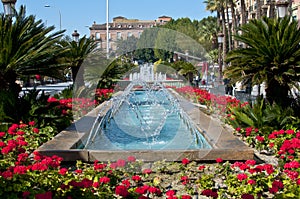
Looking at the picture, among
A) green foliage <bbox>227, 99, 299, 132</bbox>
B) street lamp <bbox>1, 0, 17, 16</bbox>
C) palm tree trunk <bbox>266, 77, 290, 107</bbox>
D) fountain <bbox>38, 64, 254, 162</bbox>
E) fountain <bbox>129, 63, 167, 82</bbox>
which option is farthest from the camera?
fountain <bbox>129, 63, 167, 82</bbox>

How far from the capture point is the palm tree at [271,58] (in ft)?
26.8

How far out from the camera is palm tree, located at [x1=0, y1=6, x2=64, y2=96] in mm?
8281

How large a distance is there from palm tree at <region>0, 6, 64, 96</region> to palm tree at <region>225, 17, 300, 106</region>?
3.84 meters

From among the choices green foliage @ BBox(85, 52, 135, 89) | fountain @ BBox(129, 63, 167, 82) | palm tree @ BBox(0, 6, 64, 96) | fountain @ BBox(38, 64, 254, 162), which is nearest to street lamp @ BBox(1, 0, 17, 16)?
palm tree @ BBox(0, 6, 64, 96)

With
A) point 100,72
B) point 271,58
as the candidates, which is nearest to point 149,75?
point 100,72

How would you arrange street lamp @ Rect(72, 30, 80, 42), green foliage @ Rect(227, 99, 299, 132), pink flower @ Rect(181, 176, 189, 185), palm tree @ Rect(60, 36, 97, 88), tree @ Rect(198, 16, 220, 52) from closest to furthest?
pink flower @ Rect(181, 176, 189, 185) < green foliage @ Rect(227, 99, 299, 132) < palm tree @ Rect(60, 36, 97, 88) < street lamp @ Rect(72, 30, 80, 42) < tree @ Rect(198, 16, 220, 52)

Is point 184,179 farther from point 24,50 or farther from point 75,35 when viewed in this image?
point 75,35

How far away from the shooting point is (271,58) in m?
8.26

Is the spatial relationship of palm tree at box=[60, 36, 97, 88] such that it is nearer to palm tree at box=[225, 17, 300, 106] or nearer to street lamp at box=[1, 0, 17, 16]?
street lamp at box=[1, 0, 17, 16]

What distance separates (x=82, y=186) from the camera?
407cm

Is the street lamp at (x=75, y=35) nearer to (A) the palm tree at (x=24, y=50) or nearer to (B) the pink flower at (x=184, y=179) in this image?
(A) the palm tree at (x=24, y=50)

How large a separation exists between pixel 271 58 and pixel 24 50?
5060 millimetres

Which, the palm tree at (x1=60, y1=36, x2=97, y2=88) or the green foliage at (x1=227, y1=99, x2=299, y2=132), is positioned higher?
the palm tree at (x1=60, y1=36, x2=97, y2=88)

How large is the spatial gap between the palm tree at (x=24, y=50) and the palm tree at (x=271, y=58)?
3.84 metres
